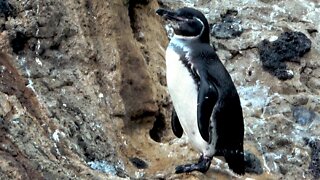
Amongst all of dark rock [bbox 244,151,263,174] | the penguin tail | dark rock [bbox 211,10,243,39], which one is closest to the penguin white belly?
the penguin tail

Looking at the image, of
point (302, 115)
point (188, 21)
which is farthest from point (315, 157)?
point (188, 21)

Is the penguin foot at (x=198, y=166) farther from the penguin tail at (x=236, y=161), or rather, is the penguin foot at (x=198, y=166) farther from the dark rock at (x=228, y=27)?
the dark rock at (x=228, y=27)

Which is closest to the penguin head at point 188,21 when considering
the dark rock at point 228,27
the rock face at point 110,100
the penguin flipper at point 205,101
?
the penguin flipper at point 205,101

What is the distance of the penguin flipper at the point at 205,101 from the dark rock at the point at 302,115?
1317mm

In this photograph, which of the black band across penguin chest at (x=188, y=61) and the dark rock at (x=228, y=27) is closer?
the black band across penguin chest at (x=188, y=61)

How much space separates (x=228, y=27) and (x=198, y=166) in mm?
2106

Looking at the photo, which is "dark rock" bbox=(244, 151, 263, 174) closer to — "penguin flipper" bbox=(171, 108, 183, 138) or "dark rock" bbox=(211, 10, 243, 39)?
"penguin flipper" bbox=(171, 108, 183, 138)

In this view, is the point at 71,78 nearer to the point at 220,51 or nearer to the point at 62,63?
the point at 62,63

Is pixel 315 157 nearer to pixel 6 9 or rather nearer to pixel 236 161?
pixel 236 161

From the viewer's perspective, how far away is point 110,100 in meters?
5.68

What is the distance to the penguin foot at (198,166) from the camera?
518 centimetres

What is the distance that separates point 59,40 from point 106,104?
481 mm

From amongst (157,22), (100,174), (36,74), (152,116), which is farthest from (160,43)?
(100,174)

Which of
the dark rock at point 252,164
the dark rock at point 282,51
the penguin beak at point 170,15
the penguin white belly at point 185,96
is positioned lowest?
the dark rock at point 282,51
